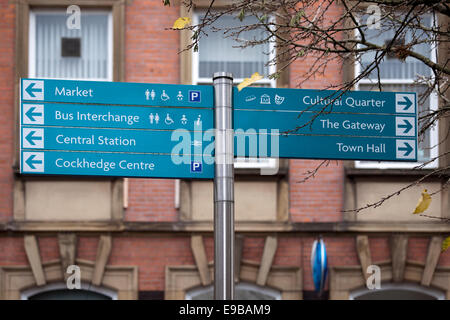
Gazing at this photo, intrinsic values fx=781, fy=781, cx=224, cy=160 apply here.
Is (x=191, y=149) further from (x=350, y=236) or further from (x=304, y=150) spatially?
(x=350, y=236)

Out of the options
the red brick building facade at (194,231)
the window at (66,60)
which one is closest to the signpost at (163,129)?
the red brick building facade at (194,231)

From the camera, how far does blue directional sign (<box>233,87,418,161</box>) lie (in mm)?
6602

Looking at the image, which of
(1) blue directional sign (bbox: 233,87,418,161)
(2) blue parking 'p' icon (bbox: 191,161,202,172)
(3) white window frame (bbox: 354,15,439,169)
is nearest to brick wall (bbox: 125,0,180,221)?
(3) white window frame (bbox: 354,15,439,169)

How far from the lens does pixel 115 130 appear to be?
21.2ft

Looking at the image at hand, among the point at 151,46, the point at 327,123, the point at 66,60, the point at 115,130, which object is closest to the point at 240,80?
the point at 151,46

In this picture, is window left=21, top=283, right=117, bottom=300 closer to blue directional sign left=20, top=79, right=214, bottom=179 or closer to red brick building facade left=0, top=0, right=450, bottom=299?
red brick building facade left=0, top=0, right=450, bottom=299

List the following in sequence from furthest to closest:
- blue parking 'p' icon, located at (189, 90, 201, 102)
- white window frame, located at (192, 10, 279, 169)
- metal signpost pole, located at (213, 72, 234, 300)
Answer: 1. white window frame, located at (192, 10, 279, 169)
2. blue parking 'p' icon, located at (189, 90, 201, 102)
3. metal signpost pole, located at (213, 72, 234, 300)

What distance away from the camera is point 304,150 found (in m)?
6.73

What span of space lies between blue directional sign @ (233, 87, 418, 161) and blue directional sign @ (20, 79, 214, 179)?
0.38 m

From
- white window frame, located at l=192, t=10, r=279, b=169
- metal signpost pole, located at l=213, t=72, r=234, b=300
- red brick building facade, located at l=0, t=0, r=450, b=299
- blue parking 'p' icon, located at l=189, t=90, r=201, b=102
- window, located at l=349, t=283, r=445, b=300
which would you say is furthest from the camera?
white window frame, located at l=192, t=10, r=279, b=169

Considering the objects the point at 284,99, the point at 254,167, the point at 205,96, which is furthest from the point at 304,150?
the point at 254,167

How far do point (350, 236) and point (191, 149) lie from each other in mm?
5819

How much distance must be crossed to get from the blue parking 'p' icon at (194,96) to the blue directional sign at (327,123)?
30 cm

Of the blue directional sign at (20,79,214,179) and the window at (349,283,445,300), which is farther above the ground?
the blue directional sign at (20,79,214,179)
